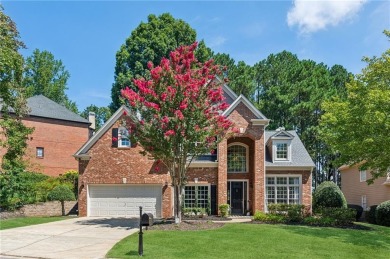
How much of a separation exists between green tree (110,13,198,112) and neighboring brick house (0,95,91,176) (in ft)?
20.6

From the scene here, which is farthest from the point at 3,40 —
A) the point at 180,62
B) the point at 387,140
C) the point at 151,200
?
the point at 387,140

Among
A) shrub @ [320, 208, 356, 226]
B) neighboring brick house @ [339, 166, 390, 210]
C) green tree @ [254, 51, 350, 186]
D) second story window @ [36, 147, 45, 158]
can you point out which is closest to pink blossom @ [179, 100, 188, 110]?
shrub @ [320, 208, 356, 226]

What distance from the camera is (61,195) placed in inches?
1078

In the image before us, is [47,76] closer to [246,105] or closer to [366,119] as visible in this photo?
[246,105]

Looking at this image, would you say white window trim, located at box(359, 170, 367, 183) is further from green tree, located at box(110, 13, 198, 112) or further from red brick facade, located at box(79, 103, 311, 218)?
green tree, located at box(110, 13, 198, 112)

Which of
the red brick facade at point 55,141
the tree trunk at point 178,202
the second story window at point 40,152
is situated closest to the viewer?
the tree trunk at point 178,202

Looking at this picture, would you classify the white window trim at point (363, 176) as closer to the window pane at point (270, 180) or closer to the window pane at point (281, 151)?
the window pane at point (281, 151)

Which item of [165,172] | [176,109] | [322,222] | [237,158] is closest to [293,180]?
[237,158]

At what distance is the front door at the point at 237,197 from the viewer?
90.5ft

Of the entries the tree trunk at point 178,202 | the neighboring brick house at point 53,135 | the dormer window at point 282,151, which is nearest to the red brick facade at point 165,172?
the dormer window at point 282,151

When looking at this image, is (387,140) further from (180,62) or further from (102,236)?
(102,236)

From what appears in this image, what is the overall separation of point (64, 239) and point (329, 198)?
65.4 ft

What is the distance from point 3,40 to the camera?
20.1 metres

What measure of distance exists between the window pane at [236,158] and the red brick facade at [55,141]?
61.1 feet
